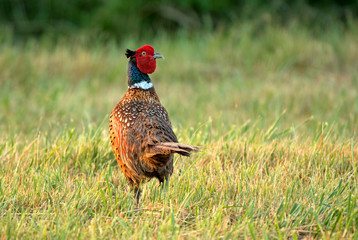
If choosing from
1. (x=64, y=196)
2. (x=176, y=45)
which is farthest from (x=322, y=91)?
(x=64, y=196)

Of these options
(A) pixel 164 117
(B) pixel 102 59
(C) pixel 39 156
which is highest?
(B) pixel 102 59

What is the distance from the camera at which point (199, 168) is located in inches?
134

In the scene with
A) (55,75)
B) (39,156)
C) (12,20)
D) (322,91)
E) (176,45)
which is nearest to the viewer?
(39,156)

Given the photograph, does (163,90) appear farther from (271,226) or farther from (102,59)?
(271,226)

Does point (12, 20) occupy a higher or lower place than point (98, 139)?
higher

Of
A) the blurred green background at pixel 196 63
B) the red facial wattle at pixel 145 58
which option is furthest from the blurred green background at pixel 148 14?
the red facial wattle at pixel 145 58

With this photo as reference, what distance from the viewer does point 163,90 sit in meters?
7.05

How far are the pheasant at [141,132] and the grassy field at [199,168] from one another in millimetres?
145

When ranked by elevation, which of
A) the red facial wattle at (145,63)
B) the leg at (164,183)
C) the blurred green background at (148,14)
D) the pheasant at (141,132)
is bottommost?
the leg at (164,183)

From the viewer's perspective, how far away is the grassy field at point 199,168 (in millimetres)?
2689

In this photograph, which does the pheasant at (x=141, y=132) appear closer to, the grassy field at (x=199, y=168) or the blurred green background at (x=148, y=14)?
the grassy field at (x=199, y=168)

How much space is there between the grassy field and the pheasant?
15cm

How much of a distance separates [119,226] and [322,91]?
4.37 m

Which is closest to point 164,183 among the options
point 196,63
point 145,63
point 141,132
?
point 141,132
